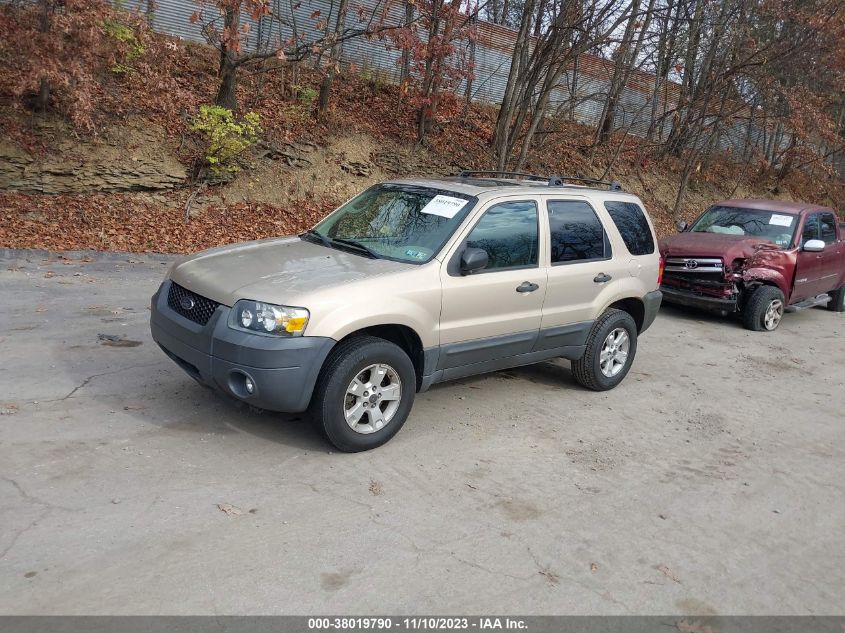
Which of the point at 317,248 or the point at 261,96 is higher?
the point at 261,96

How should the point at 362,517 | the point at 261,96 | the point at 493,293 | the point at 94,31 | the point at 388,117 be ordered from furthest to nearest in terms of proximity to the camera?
the point at 388,117 → the point at 261,96 → the point at 94,31 → the point at 493,293 → the point at 362,517

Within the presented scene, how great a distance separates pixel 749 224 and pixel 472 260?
7.44 m

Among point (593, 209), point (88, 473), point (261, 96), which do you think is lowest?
point (88, 473)

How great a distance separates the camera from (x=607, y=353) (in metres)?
6.71

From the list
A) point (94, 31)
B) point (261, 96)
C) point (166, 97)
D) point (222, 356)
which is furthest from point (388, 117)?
point (222, 356)

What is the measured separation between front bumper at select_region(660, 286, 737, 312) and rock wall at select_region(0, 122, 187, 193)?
8765mm

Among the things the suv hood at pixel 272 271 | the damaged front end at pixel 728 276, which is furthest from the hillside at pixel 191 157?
the damaged front end at pixel 728 276

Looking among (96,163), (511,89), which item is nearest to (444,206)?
(96,163)

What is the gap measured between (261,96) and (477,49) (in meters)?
6.67

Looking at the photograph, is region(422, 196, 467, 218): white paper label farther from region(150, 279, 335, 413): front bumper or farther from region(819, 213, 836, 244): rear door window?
region(819, 213, 836, 244): rear door window

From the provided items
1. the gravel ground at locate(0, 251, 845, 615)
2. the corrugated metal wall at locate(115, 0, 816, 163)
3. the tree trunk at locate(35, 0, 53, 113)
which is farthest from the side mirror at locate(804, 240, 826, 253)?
the tree trunk at locate(35, 0, 53, 113)

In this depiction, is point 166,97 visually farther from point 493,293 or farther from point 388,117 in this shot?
point 493,293

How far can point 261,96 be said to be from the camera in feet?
51.6

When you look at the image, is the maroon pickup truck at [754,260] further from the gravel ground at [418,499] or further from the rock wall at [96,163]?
the rock wall at [96,163]
